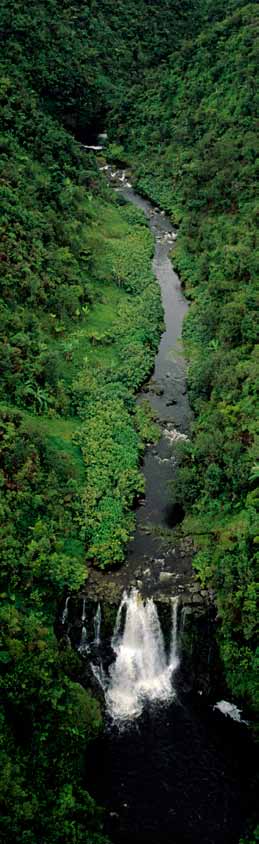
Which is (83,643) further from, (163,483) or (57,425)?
(57,425)

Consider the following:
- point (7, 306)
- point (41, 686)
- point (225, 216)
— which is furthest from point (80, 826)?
point (225, 216)

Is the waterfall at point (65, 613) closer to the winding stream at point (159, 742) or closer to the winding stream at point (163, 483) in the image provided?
the winding stream at point (163, 483)

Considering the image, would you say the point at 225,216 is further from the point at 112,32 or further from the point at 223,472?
the point at 112,32

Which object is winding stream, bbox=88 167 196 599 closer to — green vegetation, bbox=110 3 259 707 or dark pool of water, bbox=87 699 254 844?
green vegetation, bbox=110 3 259 707

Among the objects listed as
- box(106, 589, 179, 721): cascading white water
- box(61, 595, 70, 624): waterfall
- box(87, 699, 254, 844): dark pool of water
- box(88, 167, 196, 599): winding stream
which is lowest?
box(87, 699, 254, 844): dark pool of water

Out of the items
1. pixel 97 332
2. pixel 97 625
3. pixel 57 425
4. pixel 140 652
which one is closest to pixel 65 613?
pixel 97 625

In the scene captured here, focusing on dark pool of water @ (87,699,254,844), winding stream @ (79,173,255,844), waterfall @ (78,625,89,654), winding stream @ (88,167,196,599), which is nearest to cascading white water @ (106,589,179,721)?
winding stream @ (79,173,255,844)

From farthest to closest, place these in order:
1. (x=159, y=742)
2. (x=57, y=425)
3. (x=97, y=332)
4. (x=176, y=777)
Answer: (x=97, y=332) → (x=57, y=425) → (x=159, y=742) → (x=176, y=777)
